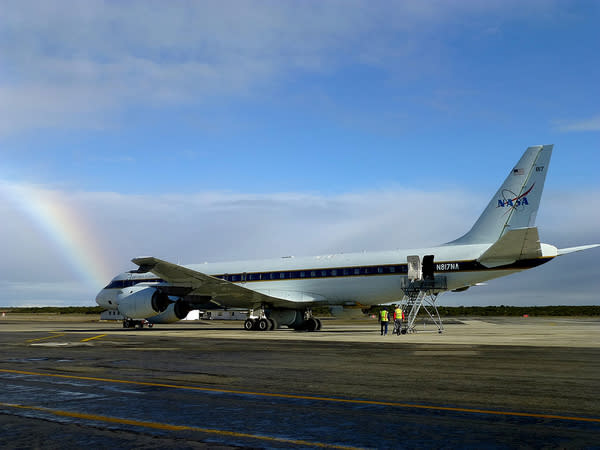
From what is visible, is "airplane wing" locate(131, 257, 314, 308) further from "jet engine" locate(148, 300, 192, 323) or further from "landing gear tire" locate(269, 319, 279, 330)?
"jet engine" locate(148, 300, 192, 323)

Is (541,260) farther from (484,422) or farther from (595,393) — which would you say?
(484,422)

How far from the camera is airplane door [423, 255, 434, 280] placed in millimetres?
31672

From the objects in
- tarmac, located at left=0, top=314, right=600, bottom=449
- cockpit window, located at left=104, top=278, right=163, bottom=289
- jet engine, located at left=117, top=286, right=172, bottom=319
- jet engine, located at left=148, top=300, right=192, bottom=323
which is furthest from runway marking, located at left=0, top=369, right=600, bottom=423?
cockpit window, located at left=104, top=278, right=163, bottom=289

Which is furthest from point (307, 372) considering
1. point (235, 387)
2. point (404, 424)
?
point (404, 424)

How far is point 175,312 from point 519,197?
2273cm

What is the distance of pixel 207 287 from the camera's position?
115ft

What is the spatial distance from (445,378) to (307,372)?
2989 mm

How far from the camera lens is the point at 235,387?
1057 centimetres

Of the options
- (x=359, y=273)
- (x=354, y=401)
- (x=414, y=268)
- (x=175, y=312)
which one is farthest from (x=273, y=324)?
(x=354, y=401)

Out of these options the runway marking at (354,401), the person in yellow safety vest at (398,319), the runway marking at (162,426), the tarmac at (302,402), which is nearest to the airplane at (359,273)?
the person in yellow safety vest at (398,319)

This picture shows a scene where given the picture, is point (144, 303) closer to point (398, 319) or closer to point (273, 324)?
point (273, 324)

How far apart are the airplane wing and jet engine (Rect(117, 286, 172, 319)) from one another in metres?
2.01

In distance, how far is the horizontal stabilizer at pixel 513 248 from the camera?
28.0m

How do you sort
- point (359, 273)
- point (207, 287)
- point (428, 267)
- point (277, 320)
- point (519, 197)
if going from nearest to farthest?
point (519, 197), point (428, 267), point (359, 273), point (207, 287), point (277, 320)
